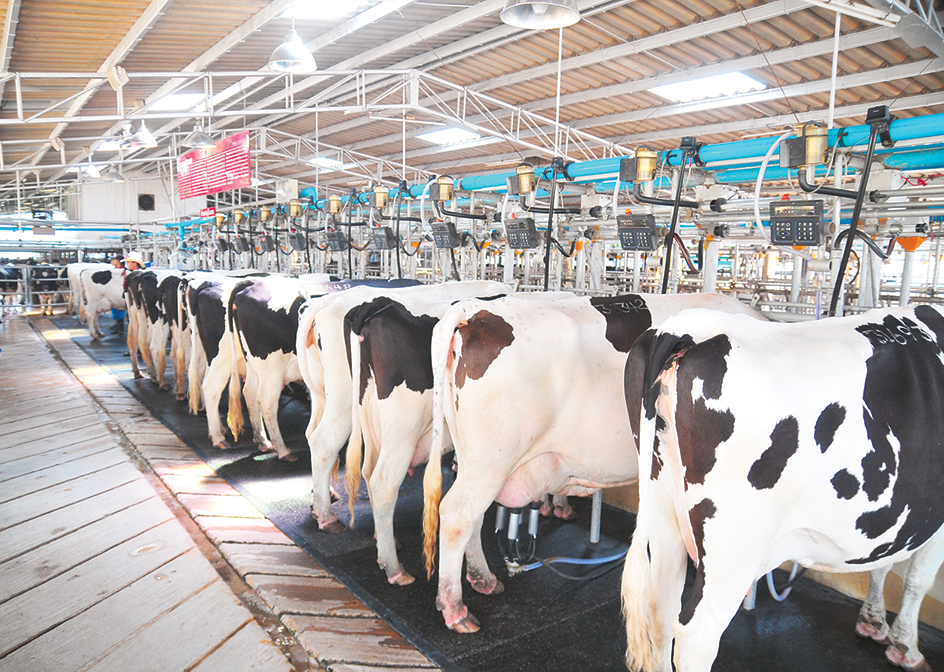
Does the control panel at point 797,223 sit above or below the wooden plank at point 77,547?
above

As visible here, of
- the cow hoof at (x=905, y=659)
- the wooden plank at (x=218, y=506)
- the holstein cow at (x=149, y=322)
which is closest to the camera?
the cow hoof at (x=905, y=659)

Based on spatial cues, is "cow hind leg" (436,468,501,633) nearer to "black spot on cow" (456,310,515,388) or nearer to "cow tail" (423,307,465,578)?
"cow tail" (423,307,465,578)

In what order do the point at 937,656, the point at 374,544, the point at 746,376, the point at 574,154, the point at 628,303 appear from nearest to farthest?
the point at 746,376 < the point at 937,656 < the point at 628,303 < the point at 374,544 < the point at 574,154

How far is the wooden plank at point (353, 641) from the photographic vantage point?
8.37ft

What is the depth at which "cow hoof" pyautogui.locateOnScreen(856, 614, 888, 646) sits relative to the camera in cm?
279

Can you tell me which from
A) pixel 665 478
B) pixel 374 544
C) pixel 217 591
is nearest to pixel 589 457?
pixel 665 478

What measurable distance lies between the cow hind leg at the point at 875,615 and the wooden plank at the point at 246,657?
2.66m

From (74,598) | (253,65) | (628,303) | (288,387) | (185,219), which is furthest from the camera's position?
(185,219)

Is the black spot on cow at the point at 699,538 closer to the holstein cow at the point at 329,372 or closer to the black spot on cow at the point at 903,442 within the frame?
the black spot on cow at the point at 903,442

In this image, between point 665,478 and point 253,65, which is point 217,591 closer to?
point 665,478

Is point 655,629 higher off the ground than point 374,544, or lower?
higher

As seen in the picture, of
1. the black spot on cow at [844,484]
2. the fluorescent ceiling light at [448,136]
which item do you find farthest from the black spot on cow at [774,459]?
the fluorescent ceiling light at [448,136]

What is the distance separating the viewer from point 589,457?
3.04m

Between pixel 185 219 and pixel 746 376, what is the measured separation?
1803 cm
